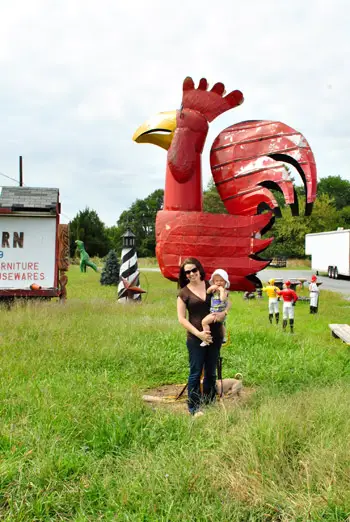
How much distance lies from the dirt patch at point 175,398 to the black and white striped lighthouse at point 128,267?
6.93 meters

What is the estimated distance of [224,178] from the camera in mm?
5086

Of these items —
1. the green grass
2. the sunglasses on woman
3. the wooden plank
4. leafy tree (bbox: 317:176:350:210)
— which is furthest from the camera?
leafy tree (bbox: 317:176:350:210)

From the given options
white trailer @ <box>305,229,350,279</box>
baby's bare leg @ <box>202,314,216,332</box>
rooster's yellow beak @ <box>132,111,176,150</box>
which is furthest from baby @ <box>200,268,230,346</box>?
white trailer @ <box>305,229,350,279</box>

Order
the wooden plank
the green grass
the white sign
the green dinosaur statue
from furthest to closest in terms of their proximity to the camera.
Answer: the green dinosaur statue, the white sign, the wooden plank, the green grass

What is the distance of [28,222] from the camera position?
9.98 meters

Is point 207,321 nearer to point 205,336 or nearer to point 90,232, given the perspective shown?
point 205,336

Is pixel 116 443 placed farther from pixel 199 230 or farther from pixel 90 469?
pixel 199 230

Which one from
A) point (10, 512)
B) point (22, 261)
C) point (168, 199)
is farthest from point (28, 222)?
point (10, 512)

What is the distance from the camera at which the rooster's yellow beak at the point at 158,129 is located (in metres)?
4.96

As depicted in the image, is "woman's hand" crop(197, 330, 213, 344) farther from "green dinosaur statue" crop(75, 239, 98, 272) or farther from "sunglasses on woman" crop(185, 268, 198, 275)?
"green dinosaur statue" crop(75, 239, 98, 272)

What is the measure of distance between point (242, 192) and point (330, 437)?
103 inches

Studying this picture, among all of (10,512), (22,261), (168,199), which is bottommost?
(10,512)

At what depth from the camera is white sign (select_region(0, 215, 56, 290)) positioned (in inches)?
389

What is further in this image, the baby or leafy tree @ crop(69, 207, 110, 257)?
leafy tree @ crop(69, 207, 110, 257)
